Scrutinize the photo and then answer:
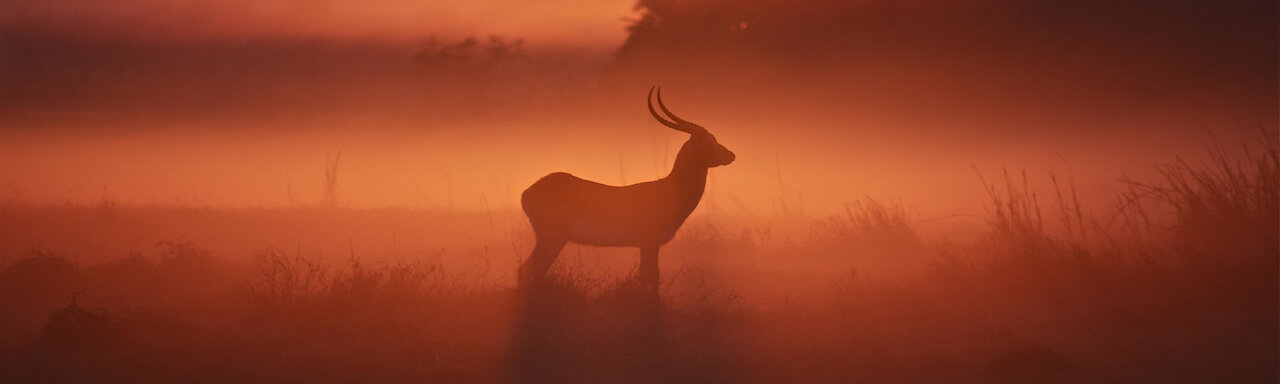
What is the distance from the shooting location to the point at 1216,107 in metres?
15.4

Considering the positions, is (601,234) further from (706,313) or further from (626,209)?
(706,313)

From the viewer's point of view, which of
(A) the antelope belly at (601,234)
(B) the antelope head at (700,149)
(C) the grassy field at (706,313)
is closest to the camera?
(C) the grassy field at (706,313)

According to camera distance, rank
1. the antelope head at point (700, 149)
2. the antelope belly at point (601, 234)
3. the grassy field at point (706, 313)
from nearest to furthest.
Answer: the grassy field at point (706, 313), the antelope belly at point (601, 234), the antelope head at point (700, 149)

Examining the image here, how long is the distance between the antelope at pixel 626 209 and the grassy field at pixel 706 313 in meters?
0.27

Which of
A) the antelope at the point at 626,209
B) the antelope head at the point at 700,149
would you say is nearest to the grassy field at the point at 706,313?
the antelope at the point at 626,209

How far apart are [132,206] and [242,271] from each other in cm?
627

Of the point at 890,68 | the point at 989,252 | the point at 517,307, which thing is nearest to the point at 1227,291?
the point at 989,252

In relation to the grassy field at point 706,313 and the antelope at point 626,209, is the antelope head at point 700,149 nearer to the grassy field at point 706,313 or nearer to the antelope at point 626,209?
the antelope at point 626,209

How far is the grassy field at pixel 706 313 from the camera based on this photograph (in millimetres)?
6875

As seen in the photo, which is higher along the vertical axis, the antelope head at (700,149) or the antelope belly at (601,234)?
the antelope head at (700,149)

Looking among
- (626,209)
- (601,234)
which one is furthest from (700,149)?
(601,234)

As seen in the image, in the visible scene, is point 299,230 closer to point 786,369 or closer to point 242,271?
point 242,271

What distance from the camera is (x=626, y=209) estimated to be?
30.3ft

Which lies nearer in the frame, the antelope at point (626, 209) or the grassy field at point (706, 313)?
the grassy field at point (706, 313)
